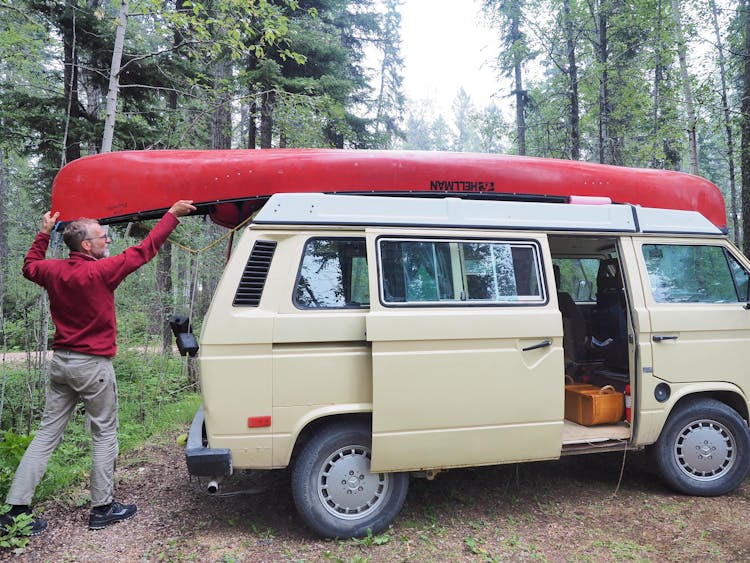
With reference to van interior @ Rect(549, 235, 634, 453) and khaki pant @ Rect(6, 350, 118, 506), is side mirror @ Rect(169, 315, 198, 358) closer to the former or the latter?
khaki pant @ Rect(6, 350, 118, 506)

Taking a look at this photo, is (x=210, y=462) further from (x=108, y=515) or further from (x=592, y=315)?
(x=592, y=315)

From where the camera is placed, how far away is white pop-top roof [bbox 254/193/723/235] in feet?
11.8

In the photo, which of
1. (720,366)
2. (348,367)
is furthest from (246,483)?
(720,366)

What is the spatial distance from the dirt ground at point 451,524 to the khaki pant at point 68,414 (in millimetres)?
361

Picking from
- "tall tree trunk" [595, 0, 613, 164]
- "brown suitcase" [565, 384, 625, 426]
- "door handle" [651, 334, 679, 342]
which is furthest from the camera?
"tall tree trunk" [595, 0, 613, 164]

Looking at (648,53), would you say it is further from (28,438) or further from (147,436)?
(28,438)

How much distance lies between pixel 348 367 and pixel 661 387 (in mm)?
2702

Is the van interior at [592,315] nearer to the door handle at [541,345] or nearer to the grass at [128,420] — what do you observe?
the door handle at [541,345]

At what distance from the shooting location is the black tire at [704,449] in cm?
429

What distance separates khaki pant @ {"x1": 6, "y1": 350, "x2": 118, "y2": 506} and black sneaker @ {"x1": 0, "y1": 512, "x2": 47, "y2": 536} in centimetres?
11

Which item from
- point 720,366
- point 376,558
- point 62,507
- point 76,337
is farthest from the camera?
point 720,366

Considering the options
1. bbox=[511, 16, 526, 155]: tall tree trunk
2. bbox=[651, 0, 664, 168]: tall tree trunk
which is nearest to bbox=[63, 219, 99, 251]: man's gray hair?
bbox=[651, 0, 664, 168]: tall tree trunk

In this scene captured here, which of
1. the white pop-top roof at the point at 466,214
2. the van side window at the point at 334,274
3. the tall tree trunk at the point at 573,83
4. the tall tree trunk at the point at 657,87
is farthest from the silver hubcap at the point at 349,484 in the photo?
the tall tree trunk at the point at 573,83

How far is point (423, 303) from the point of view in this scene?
3711mm
